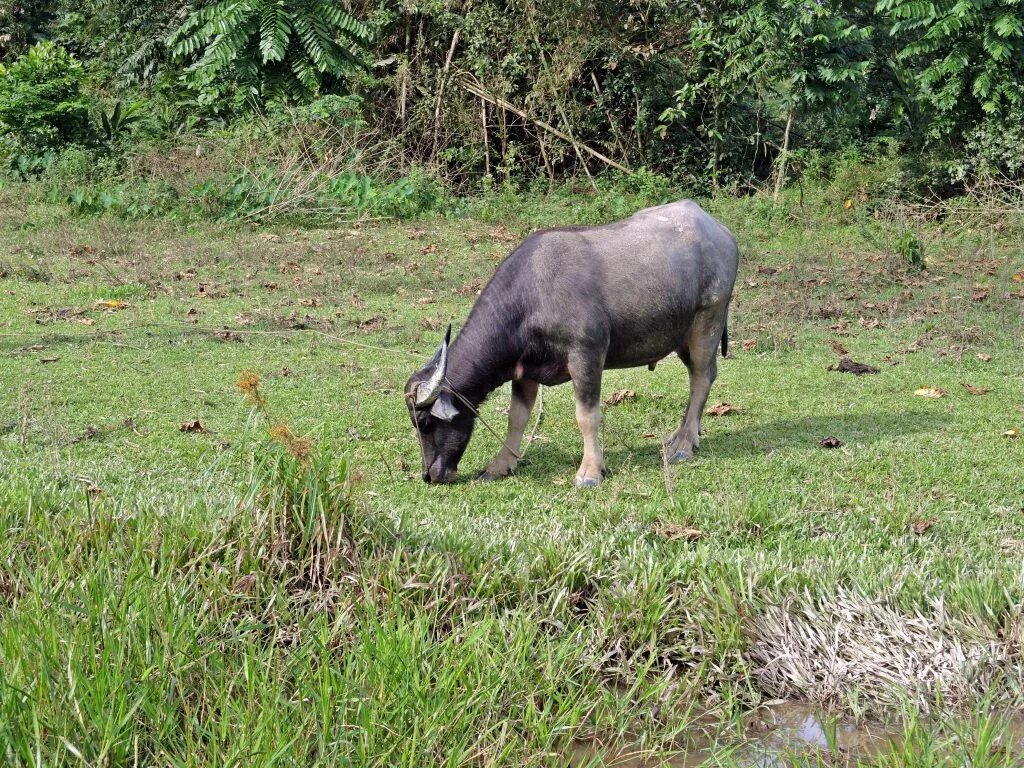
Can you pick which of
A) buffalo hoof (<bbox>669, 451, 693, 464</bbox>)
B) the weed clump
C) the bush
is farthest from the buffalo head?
the bush

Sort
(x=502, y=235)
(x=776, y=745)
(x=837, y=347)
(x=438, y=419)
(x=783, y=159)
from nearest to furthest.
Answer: (x=776, y=745) < (x=438, y=419) < (x=837, y=347) < (x=502, y=235) < (x=783, y=159)

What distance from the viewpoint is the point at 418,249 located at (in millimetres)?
14547

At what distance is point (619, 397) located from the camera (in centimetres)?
816

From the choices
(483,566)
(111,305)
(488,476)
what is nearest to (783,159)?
(111,305)

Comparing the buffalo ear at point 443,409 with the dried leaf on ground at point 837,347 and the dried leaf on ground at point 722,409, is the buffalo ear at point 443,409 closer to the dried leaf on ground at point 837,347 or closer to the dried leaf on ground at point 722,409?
the dried leaf on ground at point 722,409

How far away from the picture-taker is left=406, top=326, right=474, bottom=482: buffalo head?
6.22 meters

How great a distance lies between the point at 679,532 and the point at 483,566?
46.2 inches

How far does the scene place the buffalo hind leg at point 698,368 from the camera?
705 cm

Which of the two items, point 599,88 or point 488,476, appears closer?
point 488,476

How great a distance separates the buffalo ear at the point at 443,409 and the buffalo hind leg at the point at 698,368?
1577mm

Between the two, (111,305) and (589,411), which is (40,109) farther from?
(589,411)

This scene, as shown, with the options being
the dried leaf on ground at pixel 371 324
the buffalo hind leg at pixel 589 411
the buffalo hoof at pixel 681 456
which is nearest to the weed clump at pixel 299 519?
the buffalo hind leg at pixel 589 411

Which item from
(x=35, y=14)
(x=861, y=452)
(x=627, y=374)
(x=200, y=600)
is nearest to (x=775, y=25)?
(x=627, y=374)

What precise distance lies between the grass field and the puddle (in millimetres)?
55
